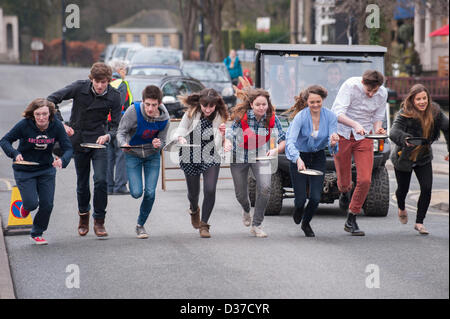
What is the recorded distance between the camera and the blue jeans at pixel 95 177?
934 centimetres

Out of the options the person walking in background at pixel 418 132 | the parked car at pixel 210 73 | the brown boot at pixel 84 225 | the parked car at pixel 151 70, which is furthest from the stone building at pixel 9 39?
the person walking in background at pixel 418 132

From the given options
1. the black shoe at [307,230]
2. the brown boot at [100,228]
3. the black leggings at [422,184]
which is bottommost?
the black shoe at [307,230]

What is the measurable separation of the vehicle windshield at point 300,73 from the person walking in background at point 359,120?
1945mm

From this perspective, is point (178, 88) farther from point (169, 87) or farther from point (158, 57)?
point (158, 57)

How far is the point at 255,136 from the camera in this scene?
9266mm

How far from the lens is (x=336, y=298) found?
22.5 ft

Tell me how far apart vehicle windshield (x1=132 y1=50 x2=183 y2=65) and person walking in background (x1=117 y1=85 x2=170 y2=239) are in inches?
793

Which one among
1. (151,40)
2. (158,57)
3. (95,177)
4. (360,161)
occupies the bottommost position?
(95,177)

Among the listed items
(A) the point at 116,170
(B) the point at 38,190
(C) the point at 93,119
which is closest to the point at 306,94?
(C) the point at 93,119

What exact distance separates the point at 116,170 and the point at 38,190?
13.3ft

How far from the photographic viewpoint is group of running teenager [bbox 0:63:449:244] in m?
8.92

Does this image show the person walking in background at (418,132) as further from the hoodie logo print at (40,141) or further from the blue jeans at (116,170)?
the blue jeans at (116,170)
